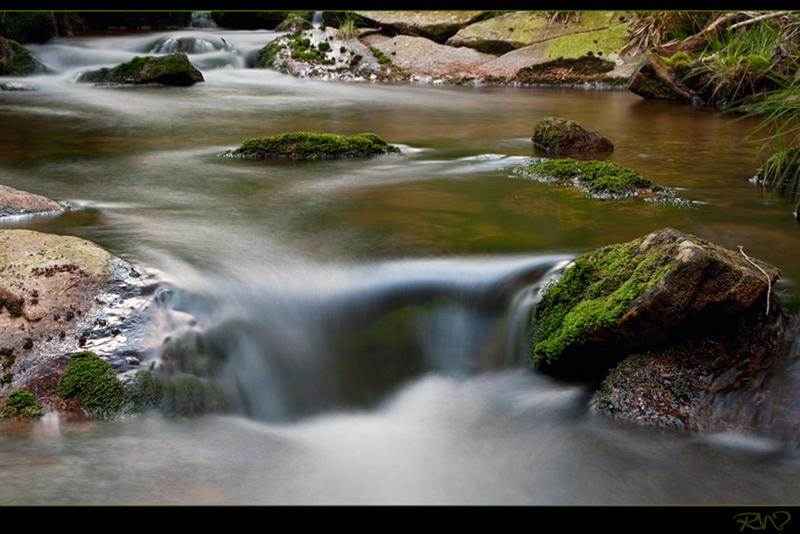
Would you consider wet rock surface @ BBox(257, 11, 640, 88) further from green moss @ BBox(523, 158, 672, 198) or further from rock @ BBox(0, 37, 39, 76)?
green moss @ BBox(523, 158, 672, 198)

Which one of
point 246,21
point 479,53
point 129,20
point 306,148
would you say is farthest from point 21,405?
point 246,21

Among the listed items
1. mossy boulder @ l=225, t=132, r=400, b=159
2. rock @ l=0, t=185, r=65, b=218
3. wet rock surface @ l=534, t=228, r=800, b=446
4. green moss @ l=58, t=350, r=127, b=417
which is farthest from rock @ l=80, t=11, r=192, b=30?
wet rock surface @ l=534, t=228, r=800, b=446

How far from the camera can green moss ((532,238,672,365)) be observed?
3.13 metres

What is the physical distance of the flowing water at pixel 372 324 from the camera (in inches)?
103

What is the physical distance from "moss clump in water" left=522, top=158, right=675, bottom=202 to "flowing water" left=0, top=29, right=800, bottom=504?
232 mm

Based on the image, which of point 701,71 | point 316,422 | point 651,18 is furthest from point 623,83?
point 316,422

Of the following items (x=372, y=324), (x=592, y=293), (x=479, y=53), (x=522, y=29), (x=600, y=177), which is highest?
(x=522, y=29)

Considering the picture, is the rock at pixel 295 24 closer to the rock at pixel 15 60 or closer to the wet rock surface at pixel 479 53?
the wet rock surface at pixel 479 53

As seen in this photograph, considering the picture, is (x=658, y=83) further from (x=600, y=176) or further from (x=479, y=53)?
(x=600, y=176)

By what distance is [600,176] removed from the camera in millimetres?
5906

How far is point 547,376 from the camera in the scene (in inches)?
134

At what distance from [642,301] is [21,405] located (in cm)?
280

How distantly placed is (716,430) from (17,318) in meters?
3.23

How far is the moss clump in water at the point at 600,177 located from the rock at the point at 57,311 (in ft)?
12.8
